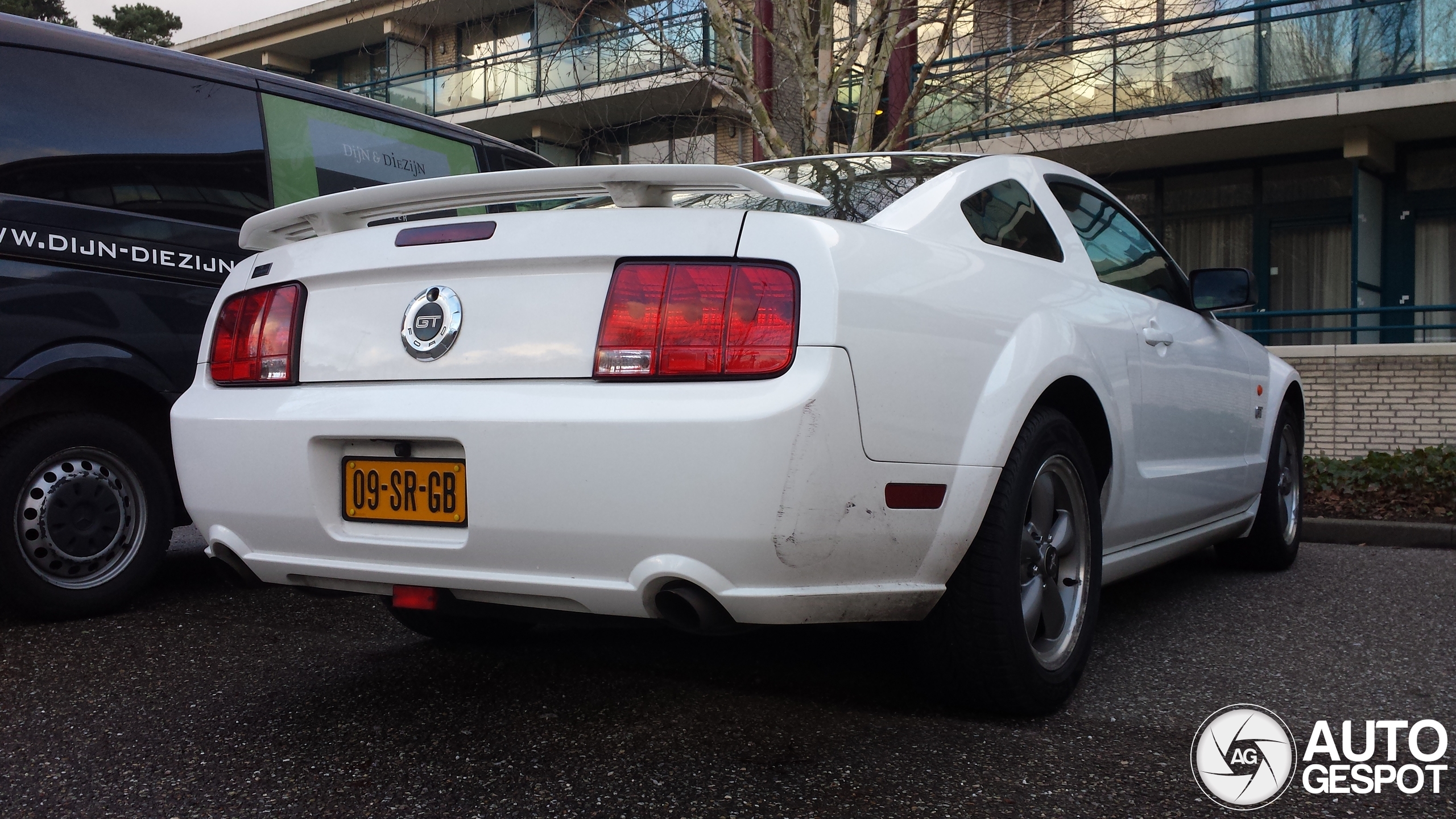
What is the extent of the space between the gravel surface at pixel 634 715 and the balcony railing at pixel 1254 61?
9.57m

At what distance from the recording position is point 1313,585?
4.65 meters

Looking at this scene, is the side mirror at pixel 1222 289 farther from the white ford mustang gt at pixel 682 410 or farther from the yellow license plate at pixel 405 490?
the yellow license plate at pixel 405 490

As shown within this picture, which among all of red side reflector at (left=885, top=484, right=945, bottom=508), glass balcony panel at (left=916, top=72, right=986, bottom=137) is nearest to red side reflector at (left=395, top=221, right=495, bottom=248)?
red side reflector at (left=885, top=484, right=945, bottom=508)

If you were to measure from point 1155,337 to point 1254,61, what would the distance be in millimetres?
12154

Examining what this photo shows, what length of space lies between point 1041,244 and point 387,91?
2012cm

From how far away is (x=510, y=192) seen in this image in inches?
99.7

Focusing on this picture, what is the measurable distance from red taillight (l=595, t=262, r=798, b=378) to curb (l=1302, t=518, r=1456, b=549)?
547cm

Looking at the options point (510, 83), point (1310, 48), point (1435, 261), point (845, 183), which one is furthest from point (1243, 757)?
point (510, 83)

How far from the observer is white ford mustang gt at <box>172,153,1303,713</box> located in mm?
2154

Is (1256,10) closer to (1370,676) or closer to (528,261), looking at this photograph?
(1370,676)

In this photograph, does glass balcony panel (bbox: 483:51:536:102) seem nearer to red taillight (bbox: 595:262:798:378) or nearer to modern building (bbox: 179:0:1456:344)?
modern building (bbox: 179:0:1456:344)

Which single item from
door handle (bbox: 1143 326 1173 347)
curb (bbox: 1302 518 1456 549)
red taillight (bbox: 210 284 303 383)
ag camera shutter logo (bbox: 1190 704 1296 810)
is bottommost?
curb (bbox: 1302 518 1456 549)

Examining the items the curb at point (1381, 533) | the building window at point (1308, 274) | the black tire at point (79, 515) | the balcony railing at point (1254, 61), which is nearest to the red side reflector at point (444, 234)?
the black tire at point (79, 515)

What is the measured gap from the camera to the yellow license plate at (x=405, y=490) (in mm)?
2359
